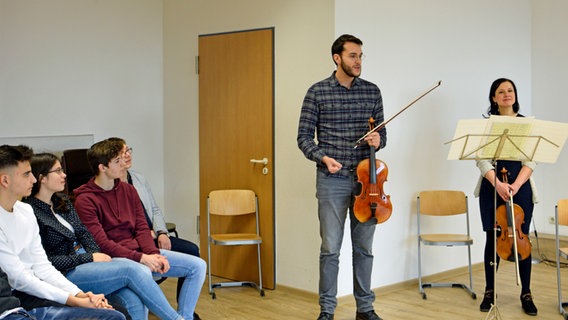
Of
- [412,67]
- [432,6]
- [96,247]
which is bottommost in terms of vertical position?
[96,247]

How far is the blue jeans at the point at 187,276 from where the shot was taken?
3.93 metres

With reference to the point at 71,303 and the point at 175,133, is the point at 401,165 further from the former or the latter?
the point at 71,303

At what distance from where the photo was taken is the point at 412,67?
5430 millimetres

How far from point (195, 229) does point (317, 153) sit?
84.2 inches

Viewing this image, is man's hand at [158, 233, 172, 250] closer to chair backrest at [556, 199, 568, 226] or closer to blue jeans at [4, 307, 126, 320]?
blue jeans at [4, 307, 126, 320]

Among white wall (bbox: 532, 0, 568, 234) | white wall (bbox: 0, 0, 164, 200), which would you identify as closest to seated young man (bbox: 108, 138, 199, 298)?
white wall (bbox: 0, 0, 164, 200)

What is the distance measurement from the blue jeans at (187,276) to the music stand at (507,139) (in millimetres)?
1520

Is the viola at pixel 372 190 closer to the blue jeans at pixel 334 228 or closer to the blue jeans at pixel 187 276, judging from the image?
the blue jeans at pixel 334 228

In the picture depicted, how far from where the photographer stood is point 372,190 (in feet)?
13.5

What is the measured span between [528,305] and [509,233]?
681 mm

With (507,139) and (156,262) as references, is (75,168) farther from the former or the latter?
(507,139)

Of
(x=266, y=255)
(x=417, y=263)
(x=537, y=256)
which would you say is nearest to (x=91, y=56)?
(x=266, y=255)

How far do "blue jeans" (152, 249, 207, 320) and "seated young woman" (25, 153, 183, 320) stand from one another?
0.78ft

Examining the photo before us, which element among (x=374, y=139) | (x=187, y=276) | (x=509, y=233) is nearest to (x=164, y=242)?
(x=187, y=276)
